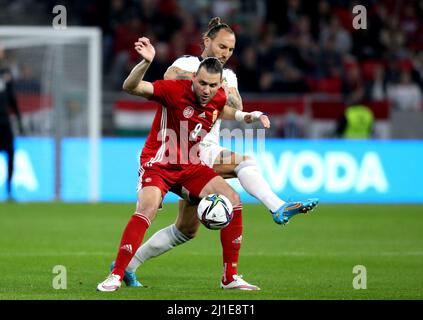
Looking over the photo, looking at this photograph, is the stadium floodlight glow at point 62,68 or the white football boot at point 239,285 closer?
the white football boot at point 239,285

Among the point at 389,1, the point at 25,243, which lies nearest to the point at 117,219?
the point at 25,243

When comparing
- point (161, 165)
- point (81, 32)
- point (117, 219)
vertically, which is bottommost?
point (117, 219)

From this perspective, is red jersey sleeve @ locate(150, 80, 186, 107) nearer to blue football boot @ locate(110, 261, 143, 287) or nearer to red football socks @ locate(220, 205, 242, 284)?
red football socks @ locate(220, 205, 242, 284)

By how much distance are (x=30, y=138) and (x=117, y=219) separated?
13.7ft

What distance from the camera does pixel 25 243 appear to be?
12.3 metres

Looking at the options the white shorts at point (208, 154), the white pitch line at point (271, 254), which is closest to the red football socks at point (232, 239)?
the white shorts at point (208, 154)

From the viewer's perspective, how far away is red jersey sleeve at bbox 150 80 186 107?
8258 mm

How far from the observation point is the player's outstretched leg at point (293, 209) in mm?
8172

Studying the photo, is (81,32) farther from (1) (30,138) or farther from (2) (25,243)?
(2) (25,243)

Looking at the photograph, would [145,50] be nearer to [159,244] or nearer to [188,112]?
[188,112]

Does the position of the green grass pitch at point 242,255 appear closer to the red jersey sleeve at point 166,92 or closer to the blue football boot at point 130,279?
the blue football boot at point 130,279

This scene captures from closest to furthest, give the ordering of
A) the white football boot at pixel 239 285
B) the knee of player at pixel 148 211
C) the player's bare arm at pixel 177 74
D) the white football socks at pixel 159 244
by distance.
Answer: the knee of player at pixel 148 211
the white football boot at pixel 239 285
the player's bare arm at pixel 177 74
the white football socks at pixel 159 244

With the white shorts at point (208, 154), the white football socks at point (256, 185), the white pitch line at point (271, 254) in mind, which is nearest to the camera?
the white football socks at point (256, 185)

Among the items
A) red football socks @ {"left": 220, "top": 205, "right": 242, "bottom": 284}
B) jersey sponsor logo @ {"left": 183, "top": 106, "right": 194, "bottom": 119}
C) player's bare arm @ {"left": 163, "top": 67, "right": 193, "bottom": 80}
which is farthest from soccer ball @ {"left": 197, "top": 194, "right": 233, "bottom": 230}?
player's bare arm @ {"left": 163, "top": 67, "right": 193, "bottom": 80}
